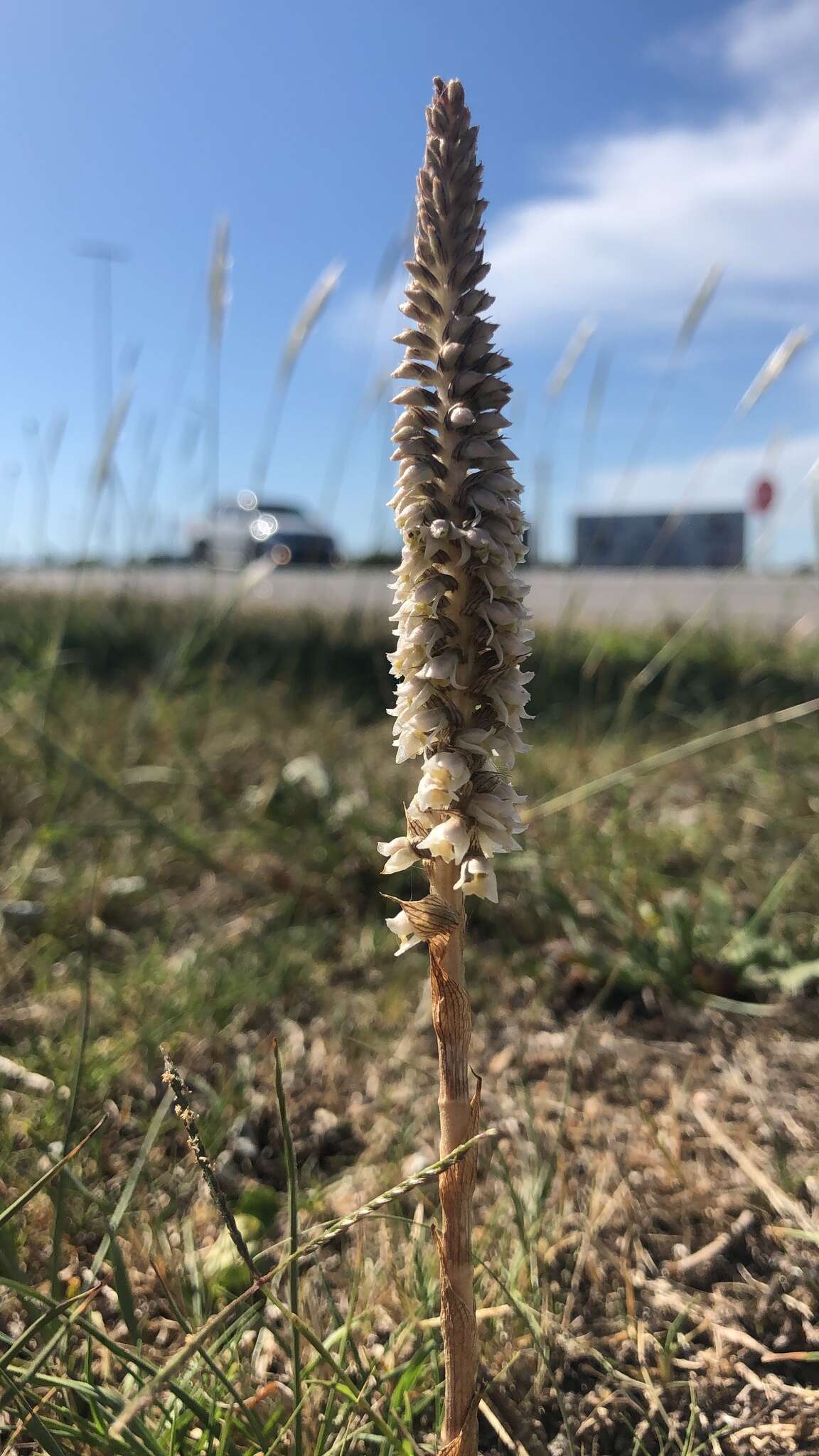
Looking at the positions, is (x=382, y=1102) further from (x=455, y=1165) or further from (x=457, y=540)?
(x=457, y=540)

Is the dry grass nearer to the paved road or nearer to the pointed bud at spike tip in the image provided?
the pointed bud at spike tip

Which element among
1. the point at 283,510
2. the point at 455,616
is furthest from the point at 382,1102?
the point at 283,510

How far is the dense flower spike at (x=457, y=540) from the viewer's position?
42.3 inches

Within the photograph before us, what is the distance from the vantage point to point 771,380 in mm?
3357

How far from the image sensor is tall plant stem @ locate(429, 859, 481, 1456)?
1097 mm

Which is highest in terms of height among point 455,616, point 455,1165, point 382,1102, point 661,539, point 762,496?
point 762,496

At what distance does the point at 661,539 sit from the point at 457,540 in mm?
3270

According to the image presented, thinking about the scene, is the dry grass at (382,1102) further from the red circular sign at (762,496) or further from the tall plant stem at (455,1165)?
the red circular sign at (762,496)

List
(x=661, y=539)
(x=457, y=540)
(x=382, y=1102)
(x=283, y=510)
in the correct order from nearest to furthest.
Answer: (x=457, y=540) < (x=382, y=1102) < (x=661, y=539) < (x=283, y=510)

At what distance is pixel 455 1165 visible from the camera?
1094mm

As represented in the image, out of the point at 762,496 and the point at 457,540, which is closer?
the point at 457,540

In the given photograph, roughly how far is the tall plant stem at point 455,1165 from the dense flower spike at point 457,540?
0.24 feet

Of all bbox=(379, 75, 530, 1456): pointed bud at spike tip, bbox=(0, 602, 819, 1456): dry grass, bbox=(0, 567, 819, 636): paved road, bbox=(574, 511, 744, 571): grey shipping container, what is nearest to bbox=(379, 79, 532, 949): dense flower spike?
bbox=(379, 75, 530, 1456): pointed bud at spike tip

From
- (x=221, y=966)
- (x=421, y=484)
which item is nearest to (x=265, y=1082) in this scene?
(x=221, y=966)
